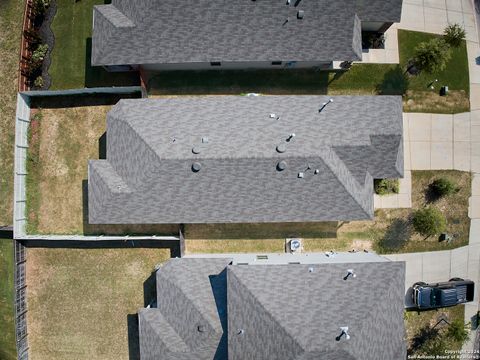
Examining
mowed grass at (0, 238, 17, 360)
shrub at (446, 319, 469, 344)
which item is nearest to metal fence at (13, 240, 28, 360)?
mowed grass at (0, 238, 17, 360)

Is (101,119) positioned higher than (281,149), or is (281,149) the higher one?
(101,119)

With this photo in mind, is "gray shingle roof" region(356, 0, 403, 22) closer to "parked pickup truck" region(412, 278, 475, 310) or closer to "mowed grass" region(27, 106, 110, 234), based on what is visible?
"parked pickup truck" region(412, 278, 475, 310)

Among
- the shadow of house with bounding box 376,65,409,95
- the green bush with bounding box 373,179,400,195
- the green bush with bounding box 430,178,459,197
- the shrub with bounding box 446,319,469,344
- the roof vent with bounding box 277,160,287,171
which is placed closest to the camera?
the roof vent with bounding box 277,160,287,171

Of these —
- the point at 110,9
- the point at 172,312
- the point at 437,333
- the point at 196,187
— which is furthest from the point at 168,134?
the point at 437,333

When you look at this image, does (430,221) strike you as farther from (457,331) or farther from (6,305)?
(6,305)

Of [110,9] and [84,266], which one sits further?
[84,266]

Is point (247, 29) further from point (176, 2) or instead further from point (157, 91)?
point (157, 91)

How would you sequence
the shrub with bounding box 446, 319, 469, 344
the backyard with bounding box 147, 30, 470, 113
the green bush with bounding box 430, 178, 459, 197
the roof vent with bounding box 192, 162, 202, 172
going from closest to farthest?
the roof vent with bounding box 192, 162, 202, 172 < the shrub with bounding box 446, 319, 469, 344 < the green bush with bounding box 430, 178, 459, 197 < the backyard with bounding box 147, 30, 470, 113
